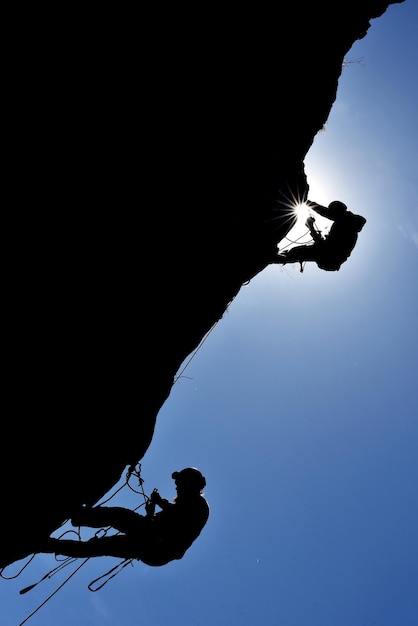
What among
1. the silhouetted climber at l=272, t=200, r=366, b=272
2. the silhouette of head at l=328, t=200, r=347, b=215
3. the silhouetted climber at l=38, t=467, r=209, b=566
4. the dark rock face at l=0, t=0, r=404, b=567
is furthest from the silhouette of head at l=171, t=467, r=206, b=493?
the silhouette of head at l=328, t=200, r=347, b=215

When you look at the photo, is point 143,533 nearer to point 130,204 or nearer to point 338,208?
point 130,204

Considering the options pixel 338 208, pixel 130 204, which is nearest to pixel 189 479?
pixel 130 204

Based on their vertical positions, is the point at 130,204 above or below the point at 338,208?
below

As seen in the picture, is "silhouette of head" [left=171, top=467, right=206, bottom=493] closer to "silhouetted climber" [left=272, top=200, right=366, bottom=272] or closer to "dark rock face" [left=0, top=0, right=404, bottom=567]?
"dark rock face" [left=0, top=0, right=404, bottom=567]

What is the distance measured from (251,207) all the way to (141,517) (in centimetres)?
619

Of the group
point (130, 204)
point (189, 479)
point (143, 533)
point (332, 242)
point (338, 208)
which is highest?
point (338, 208)

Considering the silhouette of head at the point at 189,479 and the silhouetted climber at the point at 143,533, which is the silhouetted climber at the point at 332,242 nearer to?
the silhouette of head at the point at 189,479

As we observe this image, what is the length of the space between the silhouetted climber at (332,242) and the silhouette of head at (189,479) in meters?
4.92

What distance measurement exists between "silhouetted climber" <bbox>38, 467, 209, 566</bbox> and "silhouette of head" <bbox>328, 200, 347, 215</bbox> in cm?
671

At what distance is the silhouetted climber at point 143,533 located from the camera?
21.4 ft

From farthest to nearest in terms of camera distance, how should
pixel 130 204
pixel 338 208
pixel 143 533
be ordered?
pixel 338 208 < pixel 143 533 < pixel 130 204

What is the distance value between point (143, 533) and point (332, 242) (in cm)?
690

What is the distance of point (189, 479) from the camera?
7285 mm

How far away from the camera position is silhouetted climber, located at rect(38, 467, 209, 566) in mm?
6508
